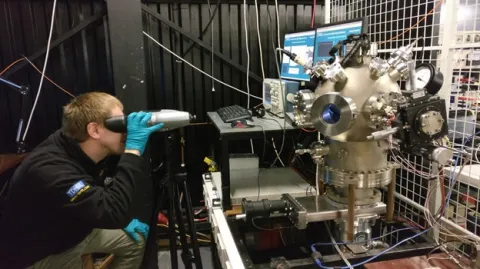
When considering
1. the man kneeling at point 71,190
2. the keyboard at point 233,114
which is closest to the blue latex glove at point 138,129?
the man kneeling at point 71,190

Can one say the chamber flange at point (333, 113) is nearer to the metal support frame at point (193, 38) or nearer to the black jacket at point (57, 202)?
the black jacket at point (57, 202)

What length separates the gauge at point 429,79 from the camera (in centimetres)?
101

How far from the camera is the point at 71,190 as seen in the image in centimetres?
119

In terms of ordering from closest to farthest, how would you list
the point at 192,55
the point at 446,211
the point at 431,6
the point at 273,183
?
the point at 446,211 < the point at 431,6 < the point at 273,183 < the point at 192,55

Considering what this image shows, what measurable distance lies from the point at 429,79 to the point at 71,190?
4.03ft

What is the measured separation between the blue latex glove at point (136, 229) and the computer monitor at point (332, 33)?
1280 mm

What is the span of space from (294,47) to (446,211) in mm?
1274

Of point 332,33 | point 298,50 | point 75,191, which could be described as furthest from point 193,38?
point 75,191

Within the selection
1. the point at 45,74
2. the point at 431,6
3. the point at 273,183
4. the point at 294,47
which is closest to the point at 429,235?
the point at 273,183

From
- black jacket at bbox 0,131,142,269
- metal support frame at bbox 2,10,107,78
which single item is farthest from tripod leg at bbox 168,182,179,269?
metal support frame at bbox 2,10,107,78

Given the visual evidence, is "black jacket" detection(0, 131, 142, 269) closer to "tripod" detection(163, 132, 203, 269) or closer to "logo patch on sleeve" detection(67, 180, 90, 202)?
"logo patch on sleeve" detection(67, 180, 90, 202)

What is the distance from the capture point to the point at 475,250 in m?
0.94

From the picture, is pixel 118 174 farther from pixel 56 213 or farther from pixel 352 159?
pixel 352 159

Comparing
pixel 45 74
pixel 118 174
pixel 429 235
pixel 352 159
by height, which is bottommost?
pixel 429 235
